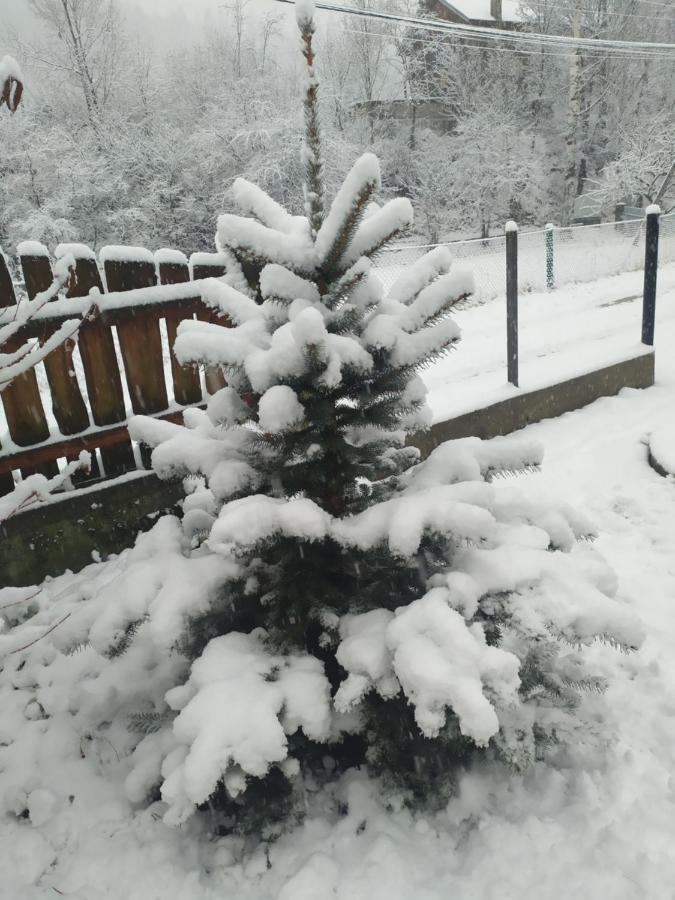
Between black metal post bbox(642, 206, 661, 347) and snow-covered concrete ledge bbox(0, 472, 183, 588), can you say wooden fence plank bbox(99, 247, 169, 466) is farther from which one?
black metal post bbox(642, 206, 661, 347)

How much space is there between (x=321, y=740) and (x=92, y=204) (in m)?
21.4

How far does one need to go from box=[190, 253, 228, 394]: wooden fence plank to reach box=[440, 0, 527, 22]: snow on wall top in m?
32.8

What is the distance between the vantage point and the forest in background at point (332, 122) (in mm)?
19203

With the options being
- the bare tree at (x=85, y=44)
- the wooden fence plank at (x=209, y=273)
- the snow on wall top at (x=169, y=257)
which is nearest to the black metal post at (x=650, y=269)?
the wooden fence plank at (x=209, y=273)

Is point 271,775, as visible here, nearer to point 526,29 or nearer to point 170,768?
point 170,768

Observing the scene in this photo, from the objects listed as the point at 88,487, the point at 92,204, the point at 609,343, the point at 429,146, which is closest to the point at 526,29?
the point at 429,146

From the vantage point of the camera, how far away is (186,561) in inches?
71.6

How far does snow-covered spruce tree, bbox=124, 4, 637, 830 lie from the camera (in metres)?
1.49

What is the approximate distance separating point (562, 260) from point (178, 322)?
1453cm

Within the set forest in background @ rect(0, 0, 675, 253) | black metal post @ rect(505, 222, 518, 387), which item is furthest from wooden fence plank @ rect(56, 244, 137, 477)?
forest in background @ rect(0, 0, 675, 253)

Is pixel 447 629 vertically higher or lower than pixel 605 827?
higher

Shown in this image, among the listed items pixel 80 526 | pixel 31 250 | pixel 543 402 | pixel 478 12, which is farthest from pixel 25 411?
pixel 478 12

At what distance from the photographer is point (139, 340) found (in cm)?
344

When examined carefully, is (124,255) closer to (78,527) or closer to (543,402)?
(78,527)
